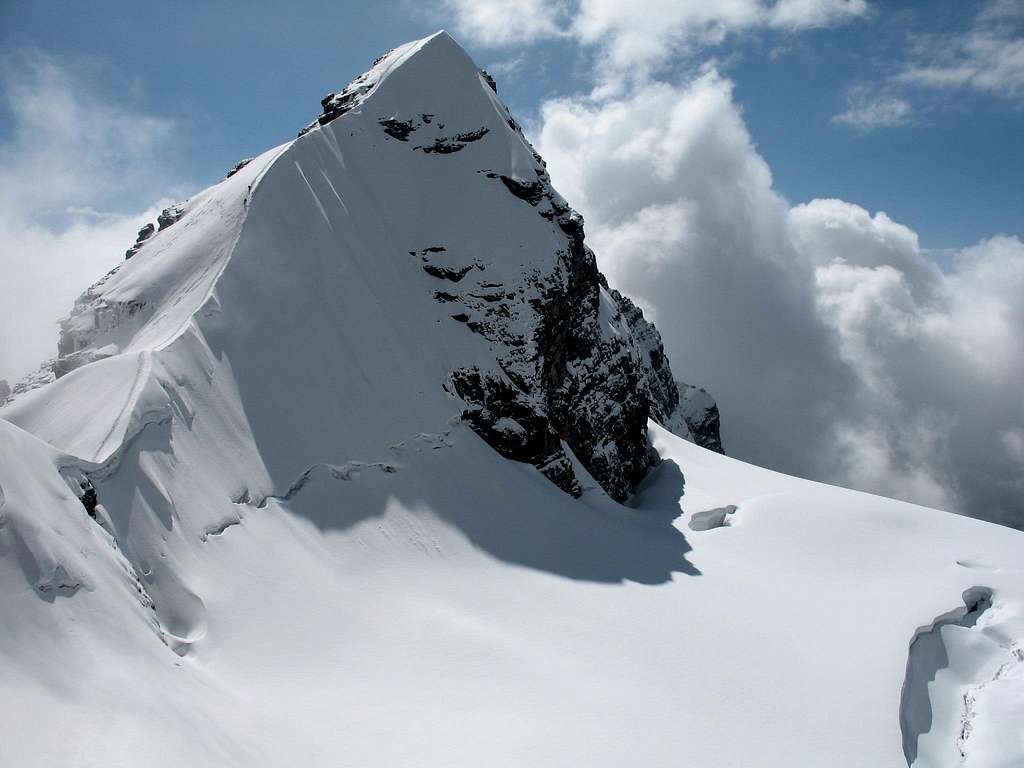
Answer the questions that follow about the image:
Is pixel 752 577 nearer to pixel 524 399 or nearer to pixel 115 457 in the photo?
pixel 524 399

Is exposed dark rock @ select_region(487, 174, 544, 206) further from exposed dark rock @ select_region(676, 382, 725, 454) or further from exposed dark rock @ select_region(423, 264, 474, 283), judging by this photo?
exposed dark rock @ select_region(676, 382, 725, 454)

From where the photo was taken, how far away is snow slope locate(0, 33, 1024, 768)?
13.2 metres

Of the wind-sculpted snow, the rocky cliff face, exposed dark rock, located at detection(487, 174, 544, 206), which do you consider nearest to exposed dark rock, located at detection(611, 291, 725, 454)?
the rocky cliff face

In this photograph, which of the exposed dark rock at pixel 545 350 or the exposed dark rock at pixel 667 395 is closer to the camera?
the exposed dark rock at pixel 545 350

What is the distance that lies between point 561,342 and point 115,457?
79.8 ft

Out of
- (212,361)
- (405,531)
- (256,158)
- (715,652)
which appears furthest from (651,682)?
(256,158)

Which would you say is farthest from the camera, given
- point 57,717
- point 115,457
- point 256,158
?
point 256,158

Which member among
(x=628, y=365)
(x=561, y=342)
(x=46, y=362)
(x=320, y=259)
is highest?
(x=628, y=365)

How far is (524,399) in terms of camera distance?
3416 cm

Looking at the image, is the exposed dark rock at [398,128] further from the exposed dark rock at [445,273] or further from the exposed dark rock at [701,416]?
the exposed dark rock at [701,416]

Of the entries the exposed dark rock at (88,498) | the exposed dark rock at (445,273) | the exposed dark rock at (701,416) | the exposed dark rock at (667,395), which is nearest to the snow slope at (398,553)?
the exposed dark rock at (445,273)

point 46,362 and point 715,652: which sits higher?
point 715,652

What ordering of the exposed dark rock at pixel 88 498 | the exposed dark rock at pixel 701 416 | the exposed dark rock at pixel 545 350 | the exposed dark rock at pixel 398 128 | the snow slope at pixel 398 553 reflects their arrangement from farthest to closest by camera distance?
the exposed dark rock at pixel 701 416, the exposed dark rock at pixel 398 128, the exposed dark rock at pixel 545 350, the exposed dark rock at pixel 88 498, the snow slope at pixel 398 553

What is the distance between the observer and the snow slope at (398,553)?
43.5 ft
